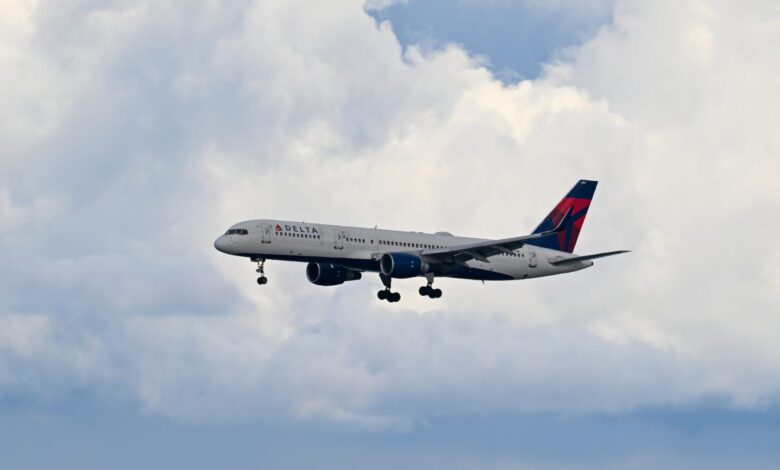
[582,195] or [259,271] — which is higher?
[582,195]

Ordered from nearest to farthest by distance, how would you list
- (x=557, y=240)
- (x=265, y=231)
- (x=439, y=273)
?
(x=265, y=231)
(x=439, y=273)
(x=557, y=240)

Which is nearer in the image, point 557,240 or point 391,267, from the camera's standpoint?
point 391,267

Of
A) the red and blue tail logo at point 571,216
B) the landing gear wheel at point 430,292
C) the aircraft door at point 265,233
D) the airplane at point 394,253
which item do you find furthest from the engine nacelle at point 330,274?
the red and blue tail logo at point 571,216

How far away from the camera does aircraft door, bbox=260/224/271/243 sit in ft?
356

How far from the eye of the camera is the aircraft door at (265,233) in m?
109

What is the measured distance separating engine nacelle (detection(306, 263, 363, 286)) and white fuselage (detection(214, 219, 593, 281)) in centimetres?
636

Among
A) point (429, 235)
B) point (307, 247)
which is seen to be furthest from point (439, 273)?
point (307, 247)

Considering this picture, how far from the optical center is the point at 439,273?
116 meters

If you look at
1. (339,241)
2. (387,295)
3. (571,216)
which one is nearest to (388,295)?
(387,295)

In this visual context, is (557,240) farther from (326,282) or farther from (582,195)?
(326,282)

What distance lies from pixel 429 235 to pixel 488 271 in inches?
229

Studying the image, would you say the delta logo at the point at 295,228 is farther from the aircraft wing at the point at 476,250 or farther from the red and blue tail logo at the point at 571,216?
the red and blue tail logo at the point at 571,216

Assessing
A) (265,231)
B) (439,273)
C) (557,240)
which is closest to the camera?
(265,231)

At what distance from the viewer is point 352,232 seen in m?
113
